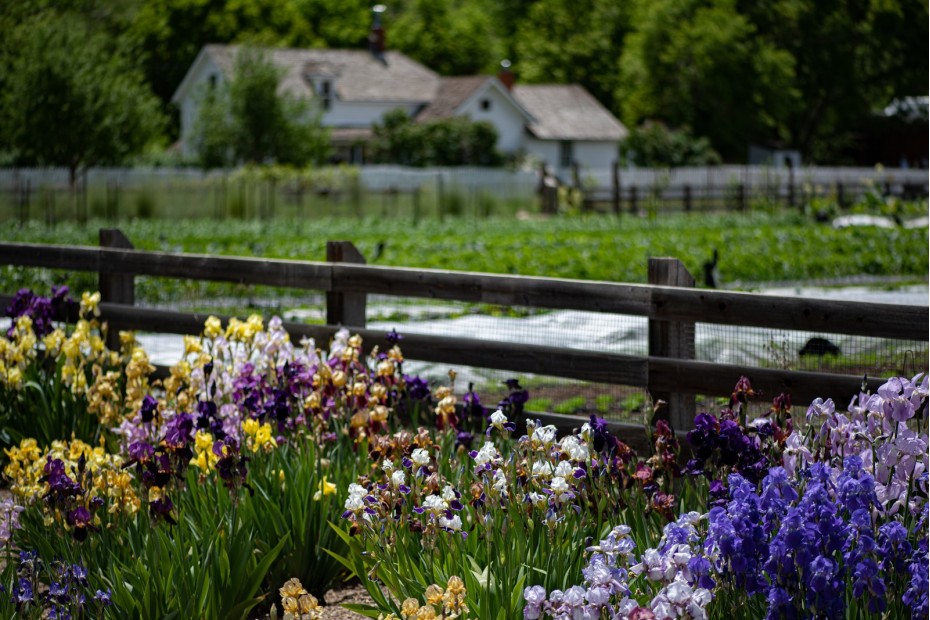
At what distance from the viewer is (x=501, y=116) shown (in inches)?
2085

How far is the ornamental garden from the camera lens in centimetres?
262

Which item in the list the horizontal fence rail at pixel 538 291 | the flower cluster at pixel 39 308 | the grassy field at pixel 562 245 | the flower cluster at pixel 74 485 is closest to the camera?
the flower cluster at pixel 74 485

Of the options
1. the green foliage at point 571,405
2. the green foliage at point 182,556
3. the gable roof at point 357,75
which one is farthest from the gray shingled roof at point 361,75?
the green foliage at point 182,556

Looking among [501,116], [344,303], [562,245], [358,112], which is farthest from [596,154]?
[344,303]

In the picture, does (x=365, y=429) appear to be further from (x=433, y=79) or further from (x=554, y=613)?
(x=433, y=79)

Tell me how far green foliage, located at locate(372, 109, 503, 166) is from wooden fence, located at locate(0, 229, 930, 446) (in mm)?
39535

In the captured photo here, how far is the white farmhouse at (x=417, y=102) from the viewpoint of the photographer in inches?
2004

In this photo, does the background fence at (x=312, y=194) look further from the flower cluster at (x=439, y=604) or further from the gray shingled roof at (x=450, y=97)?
the flower cluster at (x=439, y=604)

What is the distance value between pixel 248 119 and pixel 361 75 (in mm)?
21286

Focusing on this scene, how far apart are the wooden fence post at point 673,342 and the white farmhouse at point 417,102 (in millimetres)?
44779

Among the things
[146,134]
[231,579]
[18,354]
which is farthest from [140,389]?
[146,134]

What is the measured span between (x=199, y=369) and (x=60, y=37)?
20535 mm

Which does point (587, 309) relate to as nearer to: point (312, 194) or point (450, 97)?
point (312, 194)

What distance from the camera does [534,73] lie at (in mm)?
70875
